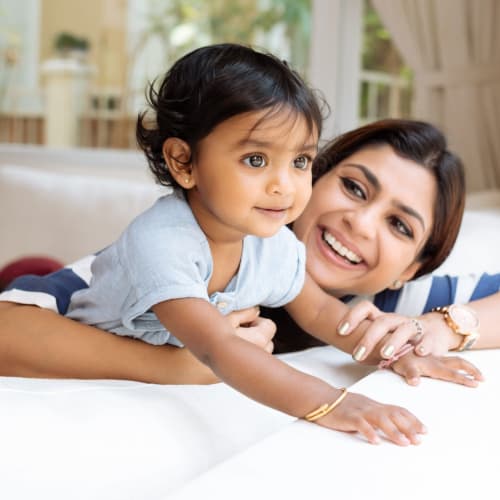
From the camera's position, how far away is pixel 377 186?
1.56m

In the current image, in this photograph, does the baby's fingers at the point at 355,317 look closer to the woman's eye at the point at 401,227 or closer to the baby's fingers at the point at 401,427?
the woman's eye at the point at 401,227

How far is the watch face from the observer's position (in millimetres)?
1320

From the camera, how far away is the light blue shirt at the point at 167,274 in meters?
A: 1.06

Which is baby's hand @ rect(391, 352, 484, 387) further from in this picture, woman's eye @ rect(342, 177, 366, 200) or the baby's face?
woman's eye @ rect(342, 177, 366, 200)

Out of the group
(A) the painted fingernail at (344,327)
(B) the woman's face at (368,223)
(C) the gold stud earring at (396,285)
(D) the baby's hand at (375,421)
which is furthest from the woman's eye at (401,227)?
(D) the baby's hand at (375,421)

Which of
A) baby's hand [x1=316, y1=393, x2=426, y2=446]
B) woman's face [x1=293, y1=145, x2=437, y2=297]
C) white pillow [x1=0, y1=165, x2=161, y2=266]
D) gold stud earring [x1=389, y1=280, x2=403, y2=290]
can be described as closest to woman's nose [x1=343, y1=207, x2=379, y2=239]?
woman's face [x1=293, y1=145, x2=437, y2=297]

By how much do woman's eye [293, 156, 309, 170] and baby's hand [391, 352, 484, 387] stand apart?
0.98 feet

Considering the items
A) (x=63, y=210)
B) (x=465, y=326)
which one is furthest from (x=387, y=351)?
(x=63, y=210)

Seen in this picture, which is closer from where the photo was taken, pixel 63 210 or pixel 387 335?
pixel 387 335

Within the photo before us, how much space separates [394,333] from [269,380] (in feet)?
1.16

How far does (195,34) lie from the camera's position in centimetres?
391

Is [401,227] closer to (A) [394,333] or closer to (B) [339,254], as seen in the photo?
(B) [339,254]

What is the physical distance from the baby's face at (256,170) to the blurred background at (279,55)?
1.86 meters

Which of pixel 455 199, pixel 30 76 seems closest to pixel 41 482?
pixel 455 199
